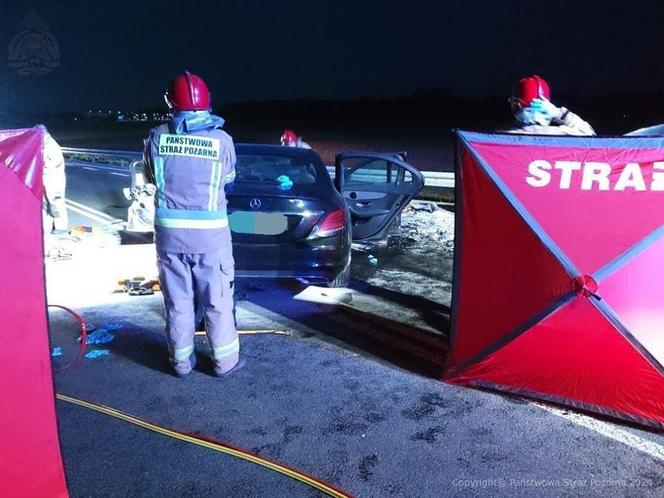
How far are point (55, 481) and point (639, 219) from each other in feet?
10.3

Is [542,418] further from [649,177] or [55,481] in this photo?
[55,481]

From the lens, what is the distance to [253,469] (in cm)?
286

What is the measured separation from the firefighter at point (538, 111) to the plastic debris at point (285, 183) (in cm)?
200

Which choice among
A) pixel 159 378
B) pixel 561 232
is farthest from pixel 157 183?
pixel 561 232

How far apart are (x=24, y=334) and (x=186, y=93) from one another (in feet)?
6.71

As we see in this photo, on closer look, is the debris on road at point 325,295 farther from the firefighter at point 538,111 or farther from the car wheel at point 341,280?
the firefighter at point 538,111

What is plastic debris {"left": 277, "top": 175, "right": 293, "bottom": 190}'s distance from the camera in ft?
16.8

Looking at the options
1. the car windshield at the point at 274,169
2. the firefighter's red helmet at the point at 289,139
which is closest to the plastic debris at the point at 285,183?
the car windshield at the point at 274,169

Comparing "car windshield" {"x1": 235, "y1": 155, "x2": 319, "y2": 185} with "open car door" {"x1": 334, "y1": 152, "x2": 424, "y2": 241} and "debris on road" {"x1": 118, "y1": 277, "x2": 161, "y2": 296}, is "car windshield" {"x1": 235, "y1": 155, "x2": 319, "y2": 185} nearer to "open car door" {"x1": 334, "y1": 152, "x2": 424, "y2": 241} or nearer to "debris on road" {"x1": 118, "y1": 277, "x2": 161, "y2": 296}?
"open car door" {"x1": 334, "y1": 152, "x2": 424, "y2": 241}

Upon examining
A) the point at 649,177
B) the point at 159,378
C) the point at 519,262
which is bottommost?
the point at 159,378

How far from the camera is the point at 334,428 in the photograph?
3.26 meters

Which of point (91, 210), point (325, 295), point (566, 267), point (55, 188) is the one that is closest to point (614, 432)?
point (566, 267)

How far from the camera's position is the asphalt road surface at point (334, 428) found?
2758 mm

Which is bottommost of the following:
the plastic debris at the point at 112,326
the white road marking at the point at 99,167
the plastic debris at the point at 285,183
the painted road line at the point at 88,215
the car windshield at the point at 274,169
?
the plastic debris at the point at 112,326
